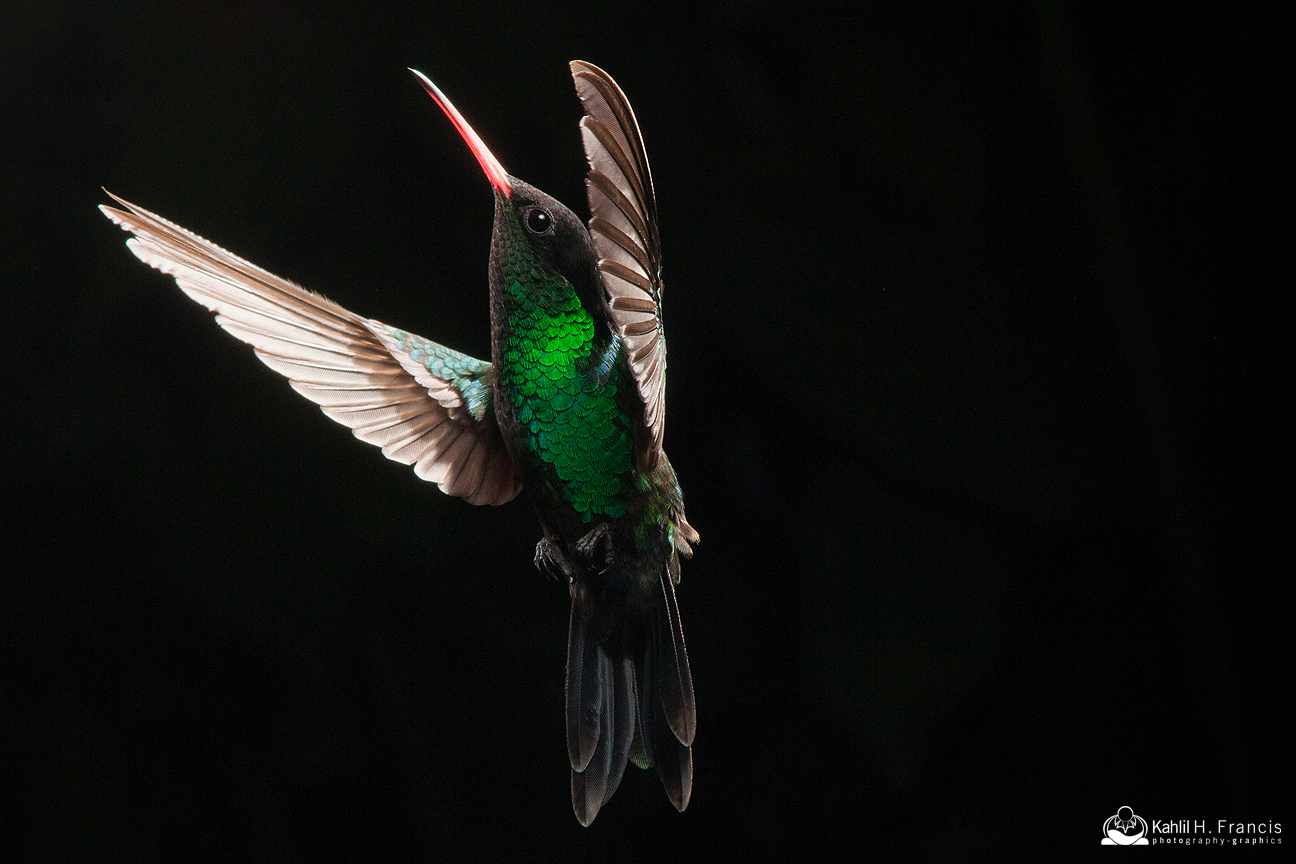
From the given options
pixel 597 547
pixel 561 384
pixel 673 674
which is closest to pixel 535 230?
pixel 561 384

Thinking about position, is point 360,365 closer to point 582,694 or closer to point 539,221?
point 539,221

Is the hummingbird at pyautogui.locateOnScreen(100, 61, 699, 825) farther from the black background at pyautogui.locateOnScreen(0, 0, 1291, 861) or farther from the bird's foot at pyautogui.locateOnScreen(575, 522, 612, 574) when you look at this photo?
the black background at pyautogui.locateOnScreen(0, 0, 1291, 861)

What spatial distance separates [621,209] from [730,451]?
52 centimetres

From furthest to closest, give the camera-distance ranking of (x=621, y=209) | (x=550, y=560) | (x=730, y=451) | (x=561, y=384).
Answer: (x=730, y=451)
(x=550, y=560)
(x=561, y=384)
(x=621, y=209)

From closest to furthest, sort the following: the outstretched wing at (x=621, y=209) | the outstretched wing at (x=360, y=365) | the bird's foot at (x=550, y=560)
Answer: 1. the outstretched wing at (x=621, y=209)
2. the outstretched wing at (x=360, y=365)
3. the bird's foot at (x=550, y=560)

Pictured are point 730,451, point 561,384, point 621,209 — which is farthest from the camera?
point 730,451

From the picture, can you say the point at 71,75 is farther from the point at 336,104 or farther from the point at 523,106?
the point at 523,106

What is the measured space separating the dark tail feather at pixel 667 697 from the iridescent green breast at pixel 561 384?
0.60 feet

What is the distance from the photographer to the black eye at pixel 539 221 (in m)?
0.96

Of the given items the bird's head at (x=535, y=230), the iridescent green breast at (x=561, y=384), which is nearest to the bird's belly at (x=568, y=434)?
the iridescent green breast at (x=561, y=384)

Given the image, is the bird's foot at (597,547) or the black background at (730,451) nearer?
the bird's foot at (597,547)

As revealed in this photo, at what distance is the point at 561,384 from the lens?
37.7 inches

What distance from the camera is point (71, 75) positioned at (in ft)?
3.73

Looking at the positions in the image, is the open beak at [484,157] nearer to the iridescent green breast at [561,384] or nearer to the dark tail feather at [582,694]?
the iridescent green breast at [561,384]
